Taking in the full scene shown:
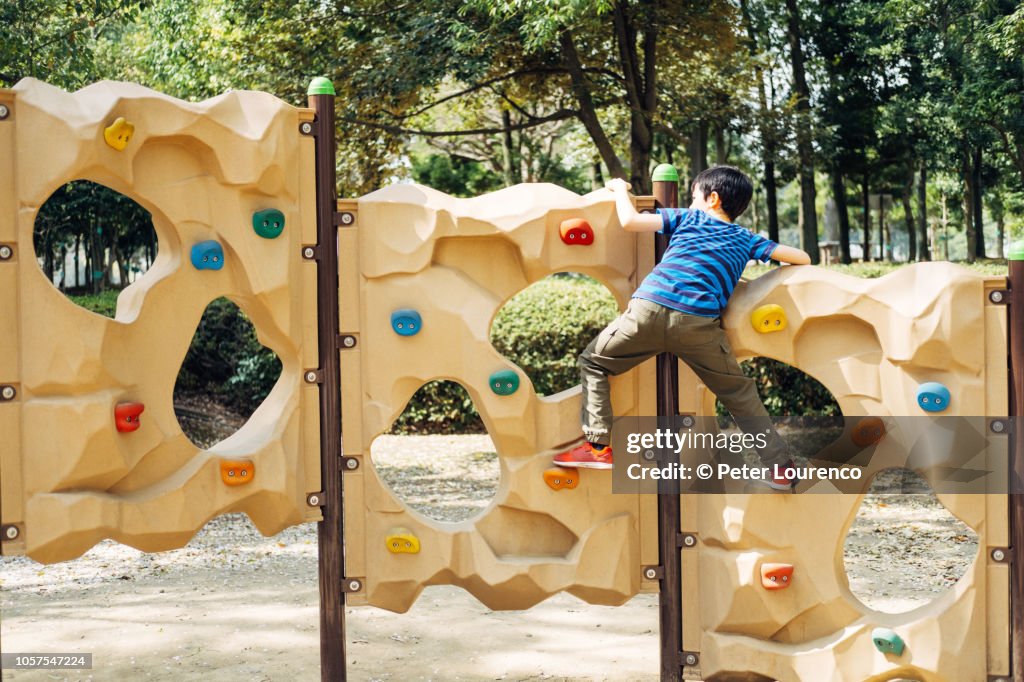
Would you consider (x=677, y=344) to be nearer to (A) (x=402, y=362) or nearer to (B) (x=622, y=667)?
(A) (x=402, y=362)

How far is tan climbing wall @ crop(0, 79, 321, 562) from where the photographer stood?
3314 mm

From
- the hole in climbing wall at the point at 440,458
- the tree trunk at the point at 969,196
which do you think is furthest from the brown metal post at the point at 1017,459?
the tree trunk at the point at 969,196

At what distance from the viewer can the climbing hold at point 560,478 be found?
376cm

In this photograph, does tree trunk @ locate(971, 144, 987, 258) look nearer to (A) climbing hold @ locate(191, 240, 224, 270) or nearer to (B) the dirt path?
(B) the dirt path

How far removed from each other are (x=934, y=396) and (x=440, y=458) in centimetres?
635

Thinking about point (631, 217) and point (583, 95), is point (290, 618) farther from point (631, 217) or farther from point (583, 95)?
point (583, 95)

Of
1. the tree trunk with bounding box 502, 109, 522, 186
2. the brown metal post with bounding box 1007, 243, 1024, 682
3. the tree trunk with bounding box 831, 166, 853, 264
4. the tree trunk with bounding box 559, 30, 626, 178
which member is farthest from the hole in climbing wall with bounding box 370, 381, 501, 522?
the tree trunk with bounding box 831, 166, 853, 264

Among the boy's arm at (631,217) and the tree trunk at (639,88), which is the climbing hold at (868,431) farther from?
the tree trunk at (639,88)

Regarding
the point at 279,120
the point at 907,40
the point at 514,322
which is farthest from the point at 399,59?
the point at 907,40

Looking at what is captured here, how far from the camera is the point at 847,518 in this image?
3617 mm

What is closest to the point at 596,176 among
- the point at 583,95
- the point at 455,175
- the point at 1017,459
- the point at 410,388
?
the point at 455,175

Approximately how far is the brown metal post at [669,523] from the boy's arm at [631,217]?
243mm

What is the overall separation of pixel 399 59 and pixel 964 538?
601 centimetres

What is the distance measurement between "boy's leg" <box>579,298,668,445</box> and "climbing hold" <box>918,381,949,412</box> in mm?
932
